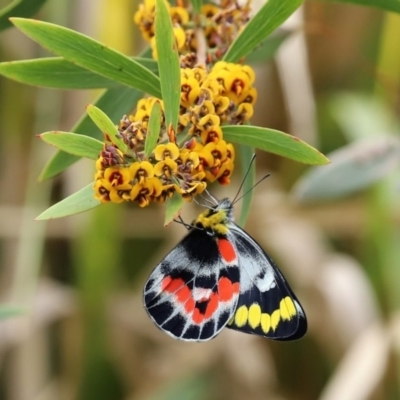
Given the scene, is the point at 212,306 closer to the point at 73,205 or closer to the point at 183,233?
the point at 73,205

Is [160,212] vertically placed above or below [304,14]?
below

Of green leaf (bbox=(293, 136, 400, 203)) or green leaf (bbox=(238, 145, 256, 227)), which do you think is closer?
green leaf (bbox=(238, 145, 256, 227))

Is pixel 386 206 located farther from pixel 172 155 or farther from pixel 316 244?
pixel 172 155

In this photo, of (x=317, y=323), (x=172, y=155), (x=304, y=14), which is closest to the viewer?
(x=172, y=155)

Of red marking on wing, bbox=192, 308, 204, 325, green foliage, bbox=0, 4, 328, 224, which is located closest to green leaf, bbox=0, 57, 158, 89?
green foliage, bbox=0, 4, 328, 224

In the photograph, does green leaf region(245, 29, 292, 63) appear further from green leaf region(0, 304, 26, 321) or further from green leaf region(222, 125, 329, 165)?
green leaf region(0, 304, 26, 321)

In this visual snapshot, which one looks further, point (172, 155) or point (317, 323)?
point (317, 323)

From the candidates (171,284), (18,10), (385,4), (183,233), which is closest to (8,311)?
(171,284)

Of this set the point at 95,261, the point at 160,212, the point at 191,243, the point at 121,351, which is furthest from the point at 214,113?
the point at 121,351
